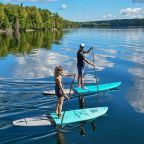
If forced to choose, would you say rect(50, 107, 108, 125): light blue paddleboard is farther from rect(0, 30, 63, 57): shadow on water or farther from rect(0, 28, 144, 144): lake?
rect(0, 30, 63, 57): shadow on water

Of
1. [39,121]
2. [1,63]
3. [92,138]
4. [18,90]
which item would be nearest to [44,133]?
[39,121]

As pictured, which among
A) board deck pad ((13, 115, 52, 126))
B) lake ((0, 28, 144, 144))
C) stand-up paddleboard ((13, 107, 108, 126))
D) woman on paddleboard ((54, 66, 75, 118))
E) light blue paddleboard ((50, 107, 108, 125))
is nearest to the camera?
lake ((0, 28, 144, 144))

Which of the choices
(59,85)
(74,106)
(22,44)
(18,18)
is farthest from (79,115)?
(18,18)

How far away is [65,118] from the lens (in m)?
18.1

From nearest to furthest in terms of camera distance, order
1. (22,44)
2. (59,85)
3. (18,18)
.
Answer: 1. (59,85)
2. (22,44)
3. (18,18)

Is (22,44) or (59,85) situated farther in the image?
(22,44)

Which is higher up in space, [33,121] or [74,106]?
[33,121]

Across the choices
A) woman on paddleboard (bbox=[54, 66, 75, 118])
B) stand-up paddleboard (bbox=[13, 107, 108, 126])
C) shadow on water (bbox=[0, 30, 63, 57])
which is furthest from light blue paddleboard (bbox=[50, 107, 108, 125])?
shadow on water (bbox=[0, 30, 63, 57])

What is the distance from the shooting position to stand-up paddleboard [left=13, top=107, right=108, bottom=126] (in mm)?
17547

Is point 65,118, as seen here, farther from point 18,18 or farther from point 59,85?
point 18,18

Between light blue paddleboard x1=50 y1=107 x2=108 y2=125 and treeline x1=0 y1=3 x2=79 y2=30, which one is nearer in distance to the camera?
light blue paddleboard x1=50 y1=107 x2=108 y2=125

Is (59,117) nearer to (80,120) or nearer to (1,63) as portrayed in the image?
(80,120)

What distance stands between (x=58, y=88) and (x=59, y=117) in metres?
1.46

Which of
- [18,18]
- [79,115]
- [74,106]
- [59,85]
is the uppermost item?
[59,85]
